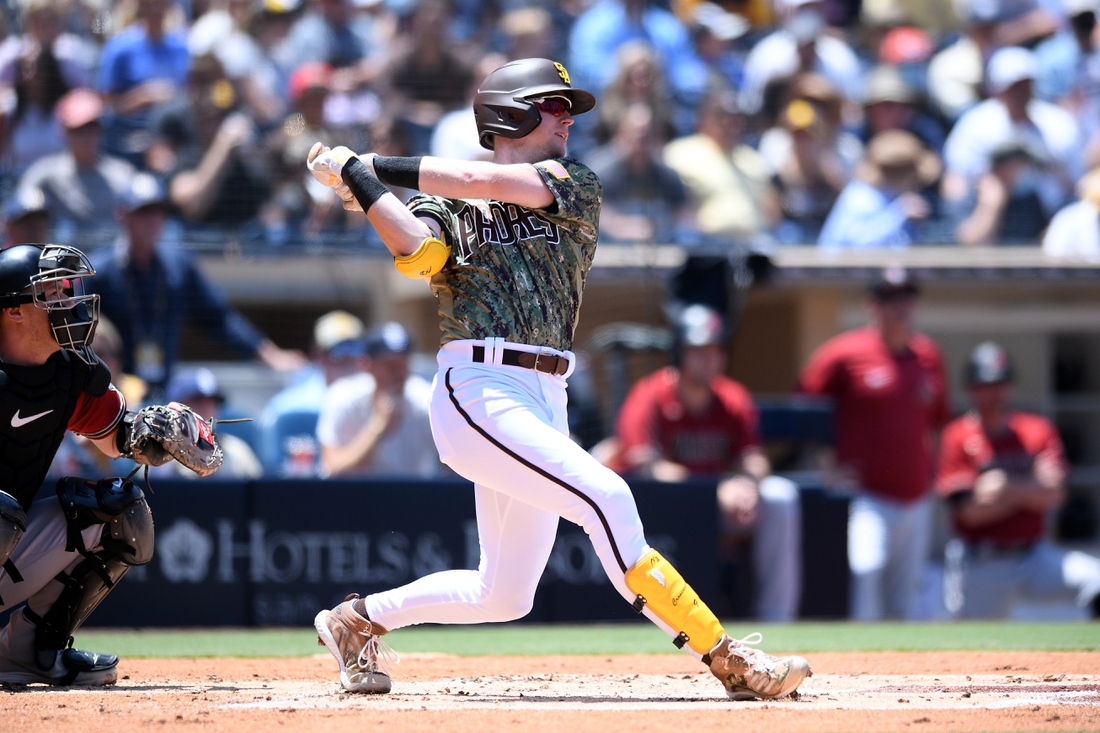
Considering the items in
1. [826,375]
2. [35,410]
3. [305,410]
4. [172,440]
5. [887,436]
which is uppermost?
[35,410]

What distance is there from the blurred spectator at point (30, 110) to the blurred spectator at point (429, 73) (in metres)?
2.22

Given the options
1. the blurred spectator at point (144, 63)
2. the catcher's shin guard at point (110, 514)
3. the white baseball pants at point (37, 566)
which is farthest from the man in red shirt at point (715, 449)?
the blurred spectator at point (144, 63)

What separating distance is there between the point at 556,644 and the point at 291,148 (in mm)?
4296

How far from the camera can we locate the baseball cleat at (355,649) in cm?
419

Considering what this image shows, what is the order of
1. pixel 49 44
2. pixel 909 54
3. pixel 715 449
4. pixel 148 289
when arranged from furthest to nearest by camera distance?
pixel 909 54
pixel 49 44
pixel 148 289
pixel 715 449

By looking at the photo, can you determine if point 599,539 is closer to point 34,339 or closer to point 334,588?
point 34,339

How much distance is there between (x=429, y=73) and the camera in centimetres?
980

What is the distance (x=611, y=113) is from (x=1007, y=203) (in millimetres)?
2866

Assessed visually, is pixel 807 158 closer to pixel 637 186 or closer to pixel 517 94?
pixel 637 186

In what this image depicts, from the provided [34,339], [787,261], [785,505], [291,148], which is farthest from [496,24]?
[34,339]

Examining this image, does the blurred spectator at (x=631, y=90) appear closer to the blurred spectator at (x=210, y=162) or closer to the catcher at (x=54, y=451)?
the blurred spectator at (x=210, y=162)

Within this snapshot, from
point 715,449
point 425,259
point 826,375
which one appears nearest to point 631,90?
point 826,375

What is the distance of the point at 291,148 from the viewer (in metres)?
9.15

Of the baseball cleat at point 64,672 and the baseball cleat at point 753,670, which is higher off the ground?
the baseball cleat at point 753,670
